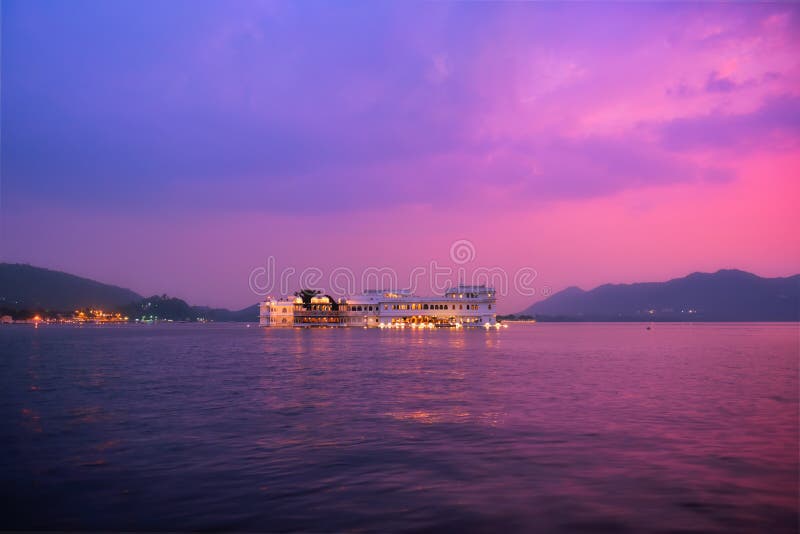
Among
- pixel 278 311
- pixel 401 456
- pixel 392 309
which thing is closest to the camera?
pixel 401 456

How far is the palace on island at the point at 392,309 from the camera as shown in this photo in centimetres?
14412

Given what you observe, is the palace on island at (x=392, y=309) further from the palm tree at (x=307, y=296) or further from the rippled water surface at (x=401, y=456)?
the rippled water surface at (x=401, y=456)

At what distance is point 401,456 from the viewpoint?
44.8 feet

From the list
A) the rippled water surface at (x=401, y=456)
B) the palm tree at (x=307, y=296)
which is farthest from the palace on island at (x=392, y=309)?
the rippled water surface at (x=401, y=456)

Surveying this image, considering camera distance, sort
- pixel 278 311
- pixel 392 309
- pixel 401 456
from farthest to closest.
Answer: pixel 278 311 < pixel 392 309 < pixel 401 456

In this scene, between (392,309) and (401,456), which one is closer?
(401,456)

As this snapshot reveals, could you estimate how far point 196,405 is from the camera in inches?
863

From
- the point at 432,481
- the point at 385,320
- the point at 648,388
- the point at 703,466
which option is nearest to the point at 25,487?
the point at 432,481

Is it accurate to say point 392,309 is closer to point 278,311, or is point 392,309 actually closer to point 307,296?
point 307,296

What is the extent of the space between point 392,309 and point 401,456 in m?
137

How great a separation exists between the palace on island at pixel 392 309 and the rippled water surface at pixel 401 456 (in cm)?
11540

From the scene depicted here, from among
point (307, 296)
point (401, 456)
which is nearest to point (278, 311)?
point (307, 296)

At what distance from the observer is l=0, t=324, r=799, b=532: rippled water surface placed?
9719 mm

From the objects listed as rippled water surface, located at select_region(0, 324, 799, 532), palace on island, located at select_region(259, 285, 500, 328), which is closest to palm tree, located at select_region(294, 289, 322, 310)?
palace on island, located at select_region(259, 285, 500, 328)
